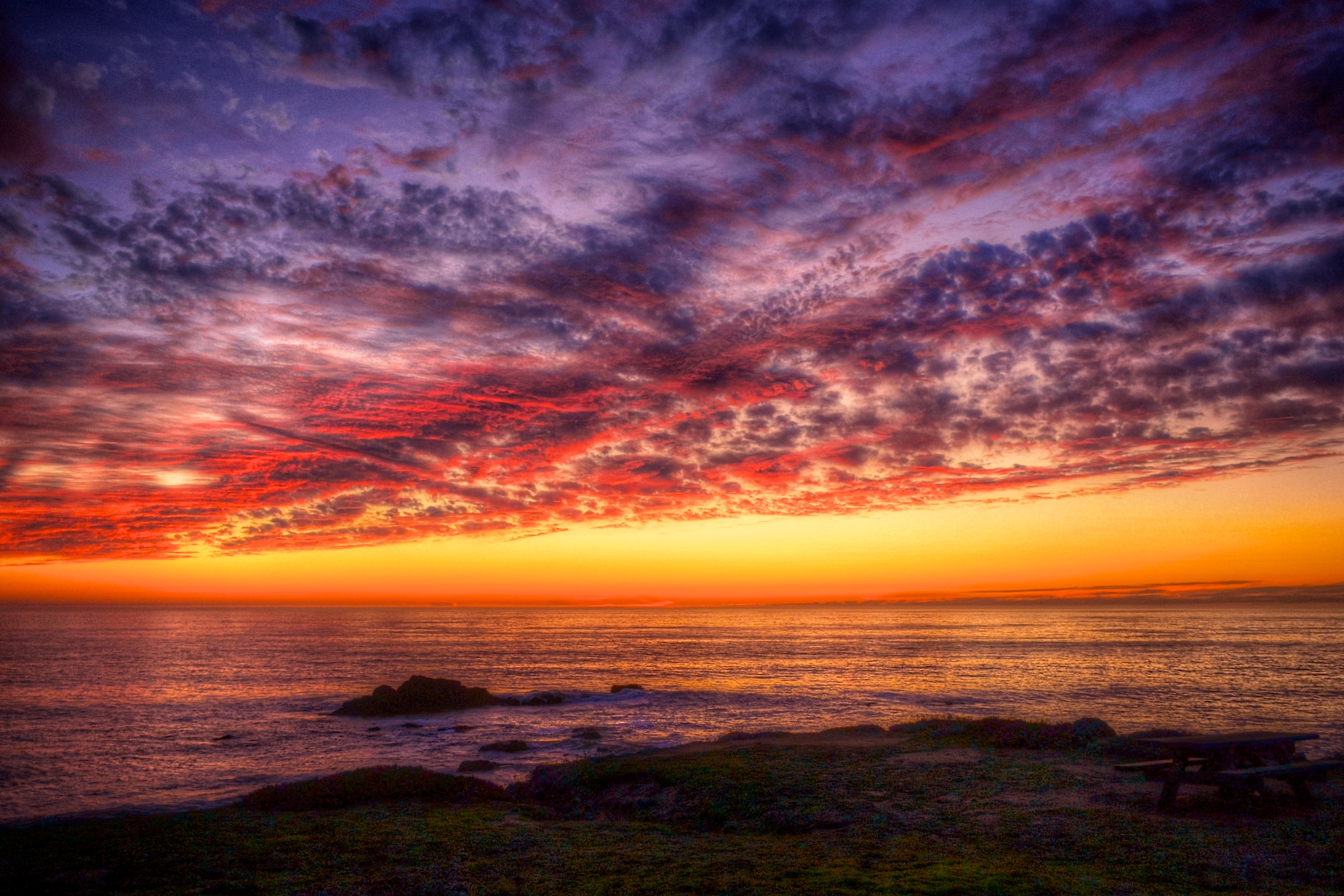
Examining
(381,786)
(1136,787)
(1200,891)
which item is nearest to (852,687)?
(1136,787)

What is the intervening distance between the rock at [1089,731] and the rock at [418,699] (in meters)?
37.7

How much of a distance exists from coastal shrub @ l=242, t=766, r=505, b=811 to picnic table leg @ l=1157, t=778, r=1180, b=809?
18.1m

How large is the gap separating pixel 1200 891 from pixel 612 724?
111 feet

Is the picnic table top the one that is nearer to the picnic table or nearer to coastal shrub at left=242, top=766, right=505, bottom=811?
the picnic table

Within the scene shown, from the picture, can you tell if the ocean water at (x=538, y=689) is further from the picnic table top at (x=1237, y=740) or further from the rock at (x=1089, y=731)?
the picnic table top at (x=1237, y=740)

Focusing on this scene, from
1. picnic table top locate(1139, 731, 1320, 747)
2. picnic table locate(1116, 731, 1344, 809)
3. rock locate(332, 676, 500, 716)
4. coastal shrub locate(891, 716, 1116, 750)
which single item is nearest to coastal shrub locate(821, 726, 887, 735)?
coastal shrub locate(891, 716, 1116, 750)

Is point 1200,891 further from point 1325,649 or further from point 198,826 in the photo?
point 1325,649

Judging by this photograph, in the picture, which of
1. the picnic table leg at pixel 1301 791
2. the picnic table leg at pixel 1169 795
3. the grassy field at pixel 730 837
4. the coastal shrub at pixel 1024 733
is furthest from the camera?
the coastal shrub at pixel 1024 733

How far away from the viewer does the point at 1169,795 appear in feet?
52.6

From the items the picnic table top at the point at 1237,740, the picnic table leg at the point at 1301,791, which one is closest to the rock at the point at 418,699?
the picnic table top at the point at 1237,740

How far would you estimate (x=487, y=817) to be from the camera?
1844 cm

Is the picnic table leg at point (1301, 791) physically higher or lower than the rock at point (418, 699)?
higher

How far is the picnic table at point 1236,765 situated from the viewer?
15.8m

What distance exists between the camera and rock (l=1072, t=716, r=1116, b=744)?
2520cm
